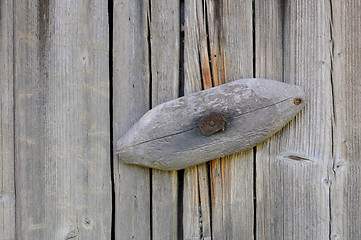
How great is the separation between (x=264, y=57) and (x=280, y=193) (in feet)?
1.88

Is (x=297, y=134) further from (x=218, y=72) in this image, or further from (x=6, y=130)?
(x=6, y=130)

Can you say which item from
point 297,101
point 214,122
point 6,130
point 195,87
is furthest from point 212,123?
point 6,130

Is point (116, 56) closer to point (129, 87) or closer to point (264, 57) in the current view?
point (129, 87)

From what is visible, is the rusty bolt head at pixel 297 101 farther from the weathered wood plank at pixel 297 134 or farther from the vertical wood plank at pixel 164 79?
the vertical wood plank at pixel 164 79

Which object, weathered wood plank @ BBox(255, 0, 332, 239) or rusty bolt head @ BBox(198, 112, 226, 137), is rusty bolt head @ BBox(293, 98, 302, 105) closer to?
weathered wood plank @ BBox(255, 0, 332, 239)

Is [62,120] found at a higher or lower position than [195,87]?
lower

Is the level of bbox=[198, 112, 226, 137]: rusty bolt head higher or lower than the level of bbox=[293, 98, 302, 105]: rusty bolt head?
lower

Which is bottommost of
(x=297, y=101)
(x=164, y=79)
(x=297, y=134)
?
(x=297, y=134)

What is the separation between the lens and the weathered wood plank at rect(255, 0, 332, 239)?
1.21m

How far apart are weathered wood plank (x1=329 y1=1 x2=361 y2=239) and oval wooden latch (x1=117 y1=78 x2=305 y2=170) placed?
191 millimetres

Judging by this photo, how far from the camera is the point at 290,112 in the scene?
3.82 ft

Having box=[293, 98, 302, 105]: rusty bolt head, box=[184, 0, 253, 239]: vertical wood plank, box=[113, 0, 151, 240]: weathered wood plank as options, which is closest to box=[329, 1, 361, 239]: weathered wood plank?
box=[293, 98, 302, 105]: rusty bolt head

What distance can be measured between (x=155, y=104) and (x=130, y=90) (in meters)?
0.12

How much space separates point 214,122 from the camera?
1128mm
